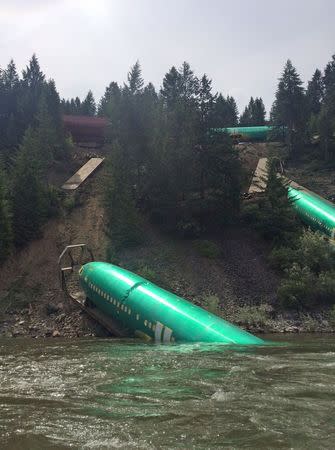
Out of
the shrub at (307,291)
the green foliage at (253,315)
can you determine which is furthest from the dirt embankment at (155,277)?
the shrub at (307,291)

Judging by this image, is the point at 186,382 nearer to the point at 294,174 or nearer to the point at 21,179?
the point at 21,179

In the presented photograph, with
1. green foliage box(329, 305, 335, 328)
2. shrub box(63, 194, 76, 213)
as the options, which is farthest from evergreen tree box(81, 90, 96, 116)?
green foliage box(329, 305, 335, 328)

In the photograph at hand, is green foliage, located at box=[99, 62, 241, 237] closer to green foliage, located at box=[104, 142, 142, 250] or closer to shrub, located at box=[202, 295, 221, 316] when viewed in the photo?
green foliage, located at box=[104, 142, 142, 250]

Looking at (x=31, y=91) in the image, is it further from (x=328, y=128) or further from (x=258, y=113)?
(x=258, y=113)

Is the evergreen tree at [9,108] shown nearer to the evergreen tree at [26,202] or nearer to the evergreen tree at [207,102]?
the evergreen tree at [26,202]

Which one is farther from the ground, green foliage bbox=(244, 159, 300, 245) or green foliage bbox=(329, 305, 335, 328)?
green foliage bbox=(244, 159, 300, 245)
